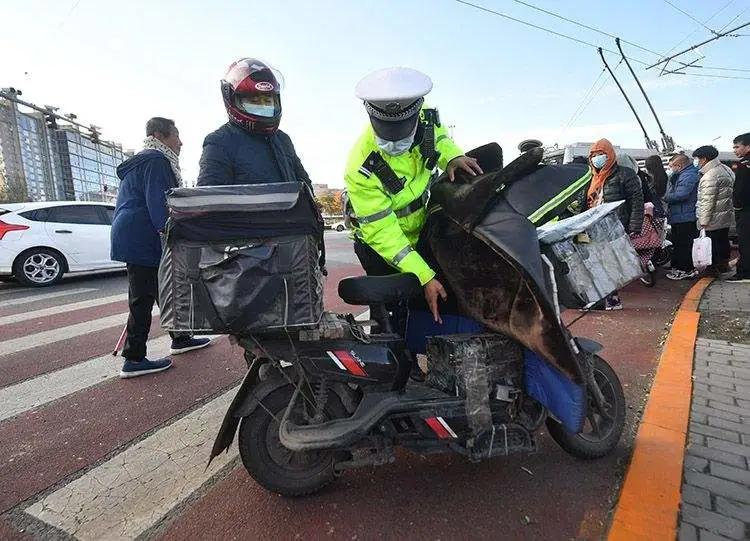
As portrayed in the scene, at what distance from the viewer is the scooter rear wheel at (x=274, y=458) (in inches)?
89.0

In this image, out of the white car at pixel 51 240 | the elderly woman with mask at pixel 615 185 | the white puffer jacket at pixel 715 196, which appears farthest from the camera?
the white car at pixel 51 240

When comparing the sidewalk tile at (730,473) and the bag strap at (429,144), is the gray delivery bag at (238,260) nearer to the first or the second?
the bag strap at (429,144)

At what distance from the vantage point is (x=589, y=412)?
8.22ft

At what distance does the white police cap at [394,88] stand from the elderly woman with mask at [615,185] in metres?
4.39

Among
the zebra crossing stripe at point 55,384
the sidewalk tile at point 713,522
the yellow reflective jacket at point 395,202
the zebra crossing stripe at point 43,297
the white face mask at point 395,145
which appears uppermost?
the white face mask at point 395,145

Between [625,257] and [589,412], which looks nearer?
[625,257]

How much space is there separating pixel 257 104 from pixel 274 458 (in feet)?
6.44

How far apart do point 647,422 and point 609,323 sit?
2516mm

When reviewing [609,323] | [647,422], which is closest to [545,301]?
[647,422]

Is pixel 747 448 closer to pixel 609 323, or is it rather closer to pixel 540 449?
pixel 540 449

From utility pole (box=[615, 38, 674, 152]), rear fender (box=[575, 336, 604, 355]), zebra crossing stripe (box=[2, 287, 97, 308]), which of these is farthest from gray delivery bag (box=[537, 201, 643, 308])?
utility pole (box=[615, 38, 674, 152])

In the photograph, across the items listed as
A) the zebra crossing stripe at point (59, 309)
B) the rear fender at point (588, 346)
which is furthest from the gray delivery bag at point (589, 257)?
the zebra crossing stripe at point (59, 309)

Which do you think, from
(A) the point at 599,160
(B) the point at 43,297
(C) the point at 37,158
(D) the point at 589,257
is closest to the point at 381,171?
(D) the point at 589,257

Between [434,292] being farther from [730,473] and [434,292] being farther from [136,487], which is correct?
[136,487]
